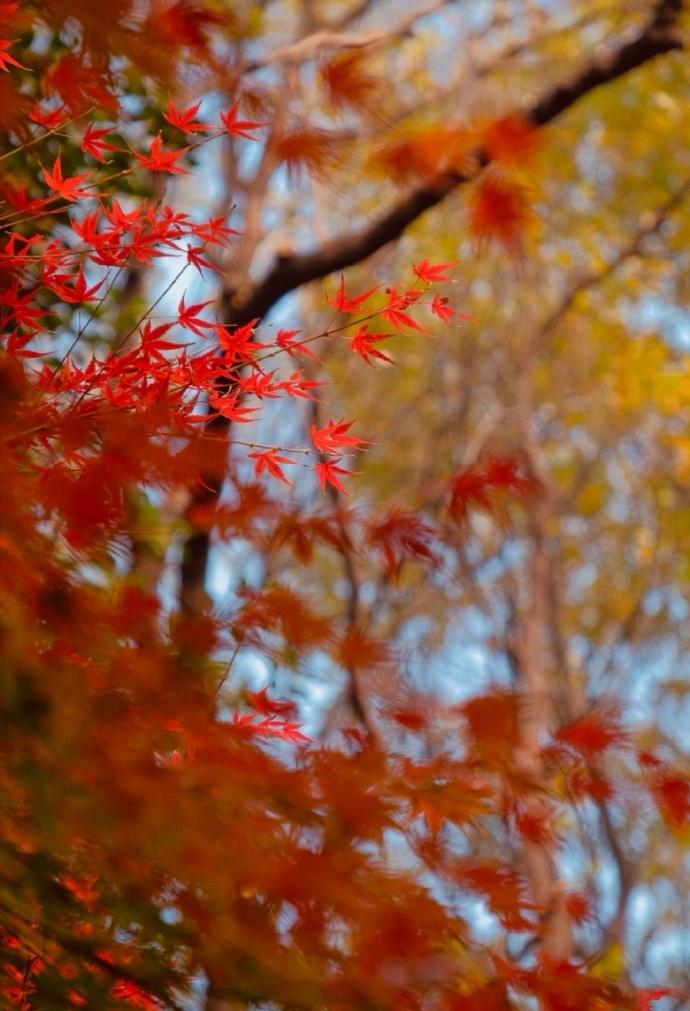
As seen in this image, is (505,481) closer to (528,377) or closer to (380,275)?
(528,377)

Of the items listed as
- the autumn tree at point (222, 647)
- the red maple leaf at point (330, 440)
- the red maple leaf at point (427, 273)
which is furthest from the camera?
the red maple leaf at point (427, 273)

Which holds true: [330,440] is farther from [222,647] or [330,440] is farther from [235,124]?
[235,124]

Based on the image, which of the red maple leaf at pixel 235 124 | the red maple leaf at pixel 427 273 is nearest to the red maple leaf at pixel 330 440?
the red maple leaf at pixel 427 273

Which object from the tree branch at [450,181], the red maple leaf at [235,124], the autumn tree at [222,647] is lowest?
the autumn tree at [222,647]

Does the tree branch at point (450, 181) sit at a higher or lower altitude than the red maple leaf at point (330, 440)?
higher

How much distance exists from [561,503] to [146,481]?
8851mm

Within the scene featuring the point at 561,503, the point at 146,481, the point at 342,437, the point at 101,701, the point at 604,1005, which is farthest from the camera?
the point at 561,503

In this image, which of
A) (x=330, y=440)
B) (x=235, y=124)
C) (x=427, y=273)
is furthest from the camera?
(x=235, y=124)

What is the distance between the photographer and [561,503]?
35.3ft

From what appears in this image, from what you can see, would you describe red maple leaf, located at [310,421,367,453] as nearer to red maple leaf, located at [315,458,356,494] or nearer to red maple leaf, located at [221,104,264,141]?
red maple leaf, located at [315,458,356,494]

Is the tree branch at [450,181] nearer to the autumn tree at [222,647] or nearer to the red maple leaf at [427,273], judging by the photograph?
the autumn tree at [222,647]

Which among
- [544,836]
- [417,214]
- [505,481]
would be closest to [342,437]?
[505,481]

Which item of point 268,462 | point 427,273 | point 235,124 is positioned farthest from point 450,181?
point 268,462

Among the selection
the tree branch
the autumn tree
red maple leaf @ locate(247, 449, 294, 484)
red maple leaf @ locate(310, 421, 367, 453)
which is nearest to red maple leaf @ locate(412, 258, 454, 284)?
the autumn tree
